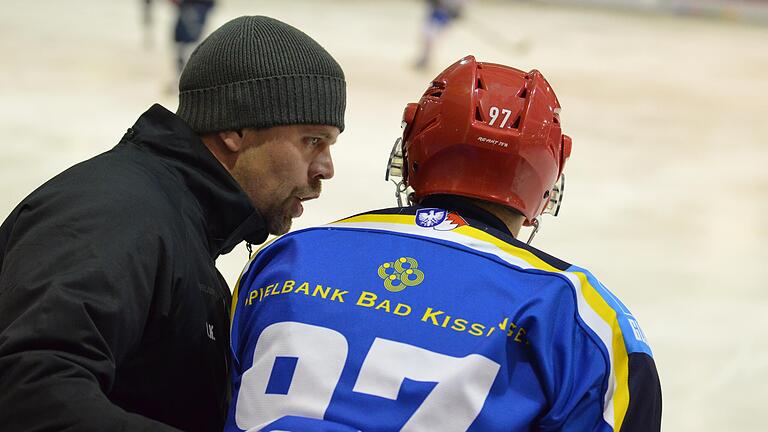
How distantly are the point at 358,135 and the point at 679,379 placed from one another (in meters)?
3.88

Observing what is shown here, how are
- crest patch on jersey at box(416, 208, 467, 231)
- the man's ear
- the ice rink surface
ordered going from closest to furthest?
crest patch on jersey at box(416, 208, 467, 231), the man's ear, the ice rink surface

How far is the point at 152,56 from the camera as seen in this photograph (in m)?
10.0

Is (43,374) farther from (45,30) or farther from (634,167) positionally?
(45,30)

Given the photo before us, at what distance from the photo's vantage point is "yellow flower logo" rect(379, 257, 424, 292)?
1.53 meters

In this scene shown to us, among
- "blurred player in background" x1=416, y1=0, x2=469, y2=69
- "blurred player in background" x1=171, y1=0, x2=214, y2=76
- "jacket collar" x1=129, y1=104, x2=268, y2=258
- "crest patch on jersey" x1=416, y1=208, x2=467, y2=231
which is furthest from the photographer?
"blurred player in background" x1=416, y1=0, x2=469, y2=69

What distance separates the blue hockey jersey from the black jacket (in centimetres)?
14

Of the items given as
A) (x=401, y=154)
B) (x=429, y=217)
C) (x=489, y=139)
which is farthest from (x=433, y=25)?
(x=429, y=217)

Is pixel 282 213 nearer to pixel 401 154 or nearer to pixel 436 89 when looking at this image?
pixel 401 154

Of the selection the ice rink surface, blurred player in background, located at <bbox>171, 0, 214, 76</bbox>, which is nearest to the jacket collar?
the ice rink surface

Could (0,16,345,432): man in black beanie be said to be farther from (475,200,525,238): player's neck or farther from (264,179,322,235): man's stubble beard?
(475,200,525,238): player's neck

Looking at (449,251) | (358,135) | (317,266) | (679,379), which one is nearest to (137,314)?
(317,266)

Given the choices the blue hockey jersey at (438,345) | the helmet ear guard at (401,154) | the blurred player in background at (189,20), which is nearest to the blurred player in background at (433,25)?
the blurred player in background at (189,20)

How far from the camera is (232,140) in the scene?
1.91m

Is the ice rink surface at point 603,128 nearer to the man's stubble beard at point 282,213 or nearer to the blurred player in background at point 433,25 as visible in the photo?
the blurred player in background at point 433,25
